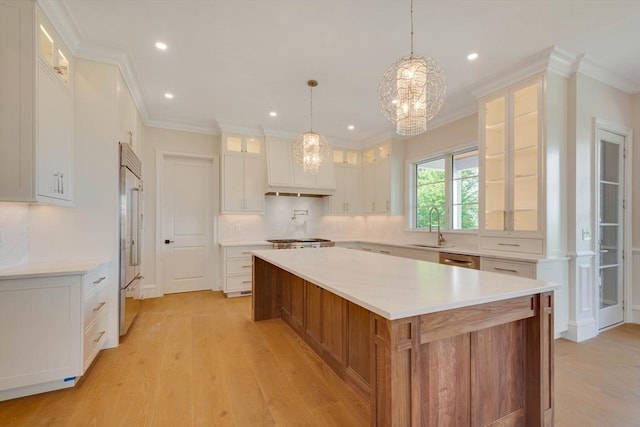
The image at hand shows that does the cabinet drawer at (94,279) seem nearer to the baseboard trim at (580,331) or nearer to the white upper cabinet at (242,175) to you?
the white upper cabinet at (242,175)

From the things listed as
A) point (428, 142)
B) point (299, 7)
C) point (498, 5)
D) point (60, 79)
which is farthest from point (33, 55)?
point (428, 142)

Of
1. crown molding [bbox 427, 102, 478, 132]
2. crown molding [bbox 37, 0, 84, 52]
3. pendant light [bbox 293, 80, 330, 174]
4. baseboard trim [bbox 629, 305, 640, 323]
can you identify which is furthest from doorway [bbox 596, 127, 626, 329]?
crown molding [bbox 37, 0, 84, 52]

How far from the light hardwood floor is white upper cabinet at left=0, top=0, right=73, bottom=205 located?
1.49m

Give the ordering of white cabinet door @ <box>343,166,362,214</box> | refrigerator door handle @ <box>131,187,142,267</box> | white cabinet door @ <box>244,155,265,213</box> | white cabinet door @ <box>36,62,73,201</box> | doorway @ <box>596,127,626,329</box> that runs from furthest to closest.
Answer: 1. white cabinet door @ <box>343,166,362,214</box>
2. white cabinet door @ <box>244,155,265,213</box>
3. doorway @ <box>596,127,626,329</box>
4. refrigerator door handle @ <box>131,187,142,267</box>
5. white cabinet door @ <box>36,62,73,201</box>

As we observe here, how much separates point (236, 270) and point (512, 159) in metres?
4.18

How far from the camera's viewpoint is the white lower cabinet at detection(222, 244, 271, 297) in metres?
4.68

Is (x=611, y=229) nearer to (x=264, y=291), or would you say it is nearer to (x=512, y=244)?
(x=512, y=244)

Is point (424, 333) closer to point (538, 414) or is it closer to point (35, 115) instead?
point (538, 414)

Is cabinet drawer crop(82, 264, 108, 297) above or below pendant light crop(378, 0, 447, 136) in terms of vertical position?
below

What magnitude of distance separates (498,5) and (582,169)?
82.0 inches

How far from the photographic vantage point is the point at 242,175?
197 inches

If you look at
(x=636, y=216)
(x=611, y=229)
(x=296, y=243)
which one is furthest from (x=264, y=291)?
(x=636, y=216)

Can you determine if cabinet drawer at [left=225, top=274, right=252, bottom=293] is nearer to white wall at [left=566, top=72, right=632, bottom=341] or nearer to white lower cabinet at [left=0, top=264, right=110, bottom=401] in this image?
white lower cabinet at [left=0, top=264, right=110, bottom=401]

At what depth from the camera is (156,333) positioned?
3203mm
